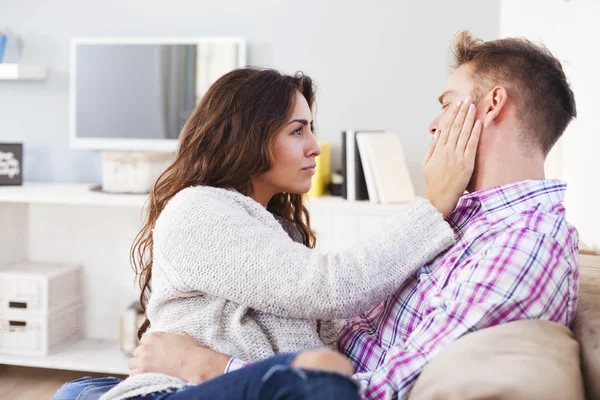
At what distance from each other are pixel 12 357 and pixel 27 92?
1247 mm

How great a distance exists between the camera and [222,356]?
48.9 inches

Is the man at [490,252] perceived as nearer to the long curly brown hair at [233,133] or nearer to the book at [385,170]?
the long curly brown hair at [233,133]

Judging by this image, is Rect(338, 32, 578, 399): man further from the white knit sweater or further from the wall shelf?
the wall shelf

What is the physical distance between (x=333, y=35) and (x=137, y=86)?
93cm

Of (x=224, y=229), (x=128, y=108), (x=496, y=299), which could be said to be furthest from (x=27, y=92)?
(x=496, y=299)

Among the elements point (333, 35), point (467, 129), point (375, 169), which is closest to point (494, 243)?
point (467, 129)

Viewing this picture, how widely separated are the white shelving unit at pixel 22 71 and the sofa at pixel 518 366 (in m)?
2.67

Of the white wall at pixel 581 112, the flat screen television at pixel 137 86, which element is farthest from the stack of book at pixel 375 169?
the flat screen television at pixel 137 86

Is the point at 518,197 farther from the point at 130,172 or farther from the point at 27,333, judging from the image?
the point at 27,333

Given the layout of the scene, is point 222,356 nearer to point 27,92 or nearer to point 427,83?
point 427,83

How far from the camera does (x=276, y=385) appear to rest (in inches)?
36.2

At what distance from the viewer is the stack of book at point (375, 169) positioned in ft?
9.05

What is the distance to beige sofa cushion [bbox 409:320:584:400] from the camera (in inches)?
35.5

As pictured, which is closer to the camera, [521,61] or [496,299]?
[496,299]
